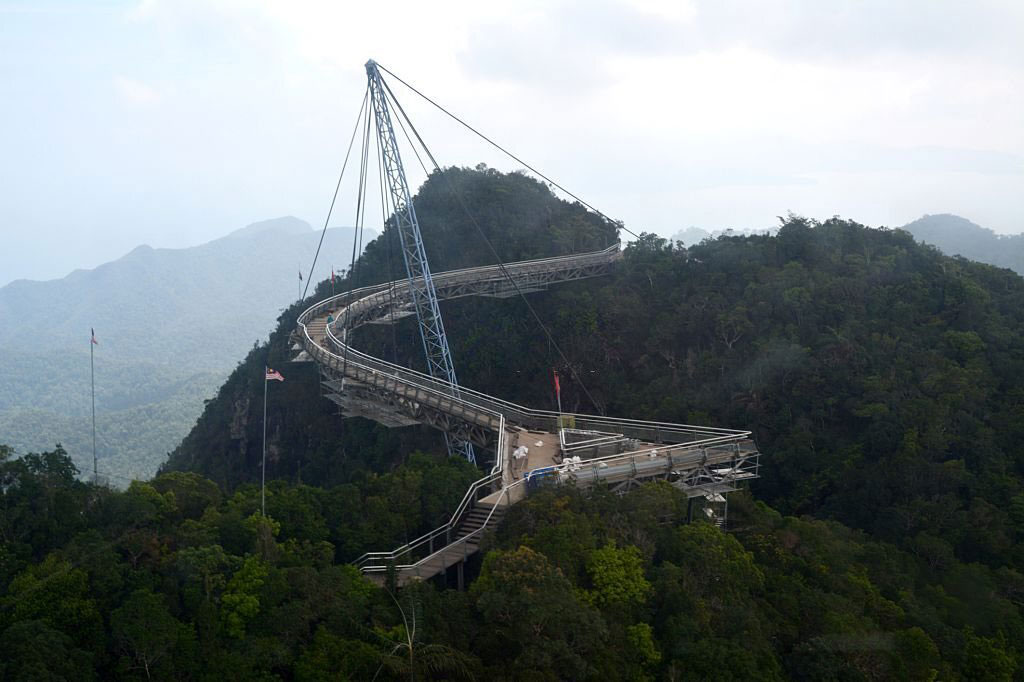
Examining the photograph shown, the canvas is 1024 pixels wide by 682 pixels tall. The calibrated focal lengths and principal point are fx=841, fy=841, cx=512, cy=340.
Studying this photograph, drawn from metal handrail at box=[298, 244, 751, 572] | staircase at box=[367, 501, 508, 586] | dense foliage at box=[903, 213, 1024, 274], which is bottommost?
staircase at box=[367, 501, 508, 586]

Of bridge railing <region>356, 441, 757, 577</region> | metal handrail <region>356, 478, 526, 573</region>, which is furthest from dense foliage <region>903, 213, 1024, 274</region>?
metal handrail <region>356, 478, 526, 573</region>

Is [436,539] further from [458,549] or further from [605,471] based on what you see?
[605,471]

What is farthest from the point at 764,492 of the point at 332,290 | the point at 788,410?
the point at 332,290

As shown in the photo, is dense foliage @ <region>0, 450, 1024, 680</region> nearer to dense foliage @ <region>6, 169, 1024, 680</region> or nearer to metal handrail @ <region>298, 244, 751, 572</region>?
dense foliage @ <region>6, 169, 1024, 680</region>

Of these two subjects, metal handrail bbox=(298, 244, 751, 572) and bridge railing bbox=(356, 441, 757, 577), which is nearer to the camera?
bridge railing bbox=(356, 441, 757, 577)

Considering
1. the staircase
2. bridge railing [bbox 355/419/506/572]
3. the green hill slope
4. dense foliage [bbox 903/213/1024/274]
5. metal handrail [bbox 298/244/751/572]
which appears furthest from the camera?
dense foliage [bbox 903/213/1024/274]

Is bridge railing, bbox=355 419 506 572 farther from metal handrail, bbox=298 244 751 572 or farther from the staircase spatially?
the staircase

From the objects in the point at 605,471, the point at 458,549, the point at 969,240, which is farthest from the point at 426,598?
the point at 969,240

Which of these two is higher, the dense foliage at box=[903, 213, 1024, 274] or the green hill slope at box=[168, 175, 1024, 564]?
the dense foliage at box=[903, 213, 1024, 274]

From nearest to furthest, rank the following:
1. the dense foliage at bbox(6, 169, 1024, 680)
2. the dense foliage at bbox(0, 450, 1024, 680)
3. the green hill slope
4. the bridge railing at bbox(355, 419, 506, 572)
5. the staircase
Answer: the dense foliage at bbox(0, 450, 1024, 680), the dense foliage at bbox(6, 169, 1024, 680), the staircase, the bridge railing at bbox(355, 419, 506, 572), the green hill slope

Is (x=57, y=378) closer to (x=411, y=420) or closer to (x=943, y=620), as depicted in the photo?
(x=411, y=420)

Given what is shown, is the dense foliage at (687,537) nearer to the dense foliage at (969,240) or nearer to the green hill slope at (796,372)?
the green hill slope at (796,372)
